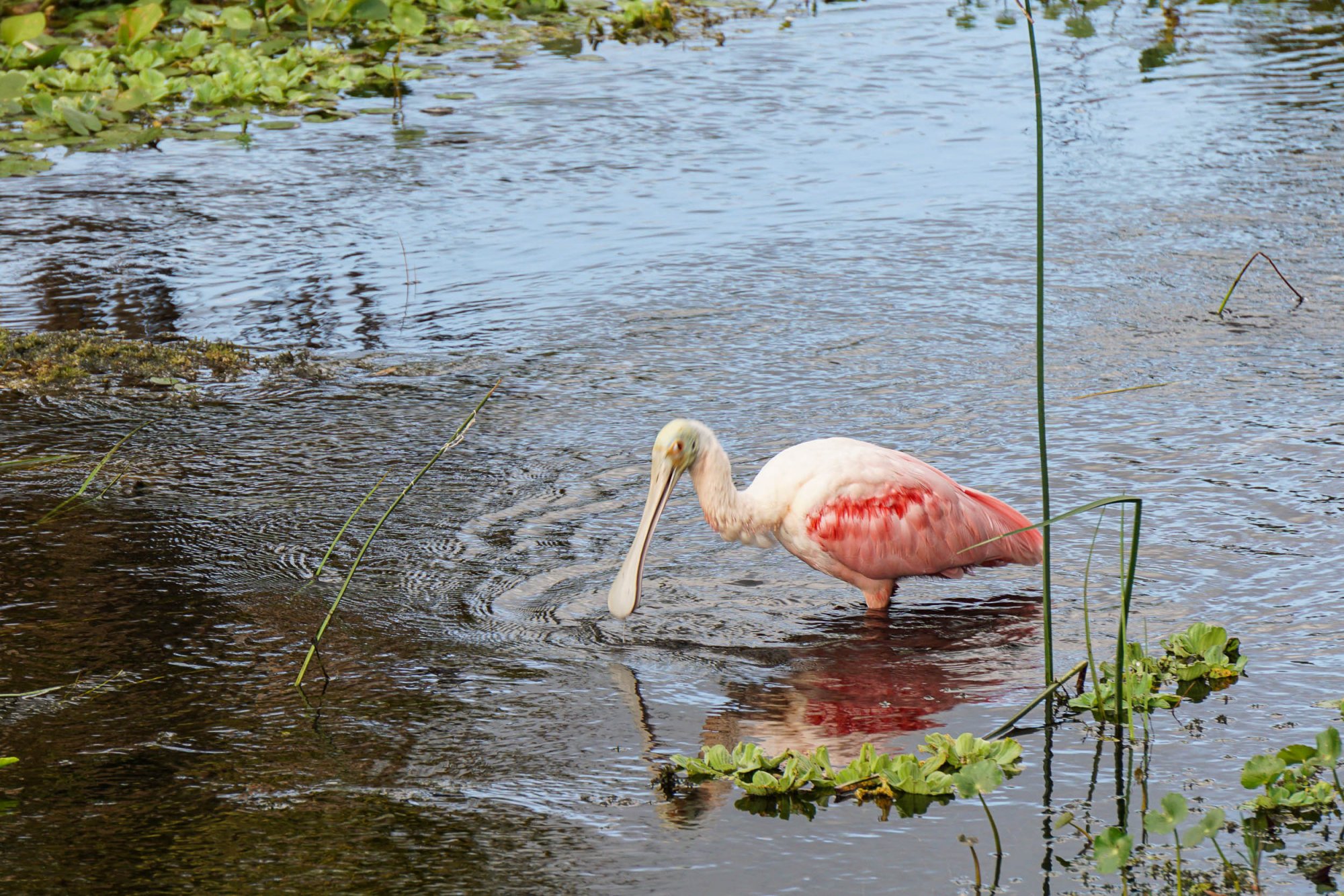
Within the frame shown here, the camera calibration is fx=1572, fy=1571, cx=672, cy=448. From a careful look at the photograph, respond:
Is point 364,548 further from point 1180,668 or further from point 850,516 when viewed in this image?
point 1180,668

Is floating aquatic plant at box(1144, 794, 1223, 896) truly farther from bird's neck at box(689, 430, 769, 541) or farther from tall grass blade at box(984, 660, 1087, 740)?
bird's neck at box(689, 430, 769, 541)

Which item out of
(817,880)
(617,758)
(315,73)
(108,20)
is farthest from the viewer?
(108,20)

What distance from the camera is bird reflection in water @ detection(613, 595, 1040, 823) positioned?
134 inches

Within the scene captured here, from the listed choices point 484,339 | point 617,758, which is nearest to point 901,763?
point 617,758

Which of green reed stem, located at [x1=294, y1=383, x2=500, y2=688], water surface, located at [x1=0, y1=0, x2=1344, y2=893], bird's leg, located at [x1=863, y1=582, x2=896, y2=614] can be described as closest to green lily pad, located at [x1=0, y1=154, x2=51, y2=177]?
water surface, located at [x1=0, y1=0, x2=1344, y2=893]

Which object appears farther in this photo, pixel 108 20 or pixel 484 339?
pixel 108 20

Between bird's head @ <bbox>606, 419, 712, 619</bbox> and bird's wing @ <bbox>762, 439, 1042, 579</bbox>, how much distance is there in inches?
12.4

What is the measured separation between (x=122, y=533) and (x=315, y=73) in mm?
6295

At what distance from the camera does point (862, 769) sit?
10.0ft

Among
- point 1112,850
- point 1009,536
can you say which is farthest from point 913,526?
point 1112,850

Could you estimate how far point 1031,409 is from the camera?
527 cm

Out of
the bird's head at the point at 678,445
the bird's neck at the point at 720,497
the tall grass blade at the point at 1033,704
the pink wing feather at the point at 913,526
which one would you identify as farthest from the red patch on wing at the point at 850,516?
the tall grass blade at the point at 1033,704

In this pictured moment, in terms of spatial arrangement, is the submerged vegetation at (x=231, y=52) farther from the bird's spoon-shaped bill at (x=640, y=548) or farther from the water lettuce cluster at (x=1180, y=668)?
the water lettuce cluster at (x=1180, y=668)

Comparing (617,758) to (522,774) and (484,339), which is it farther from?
(484,339)
